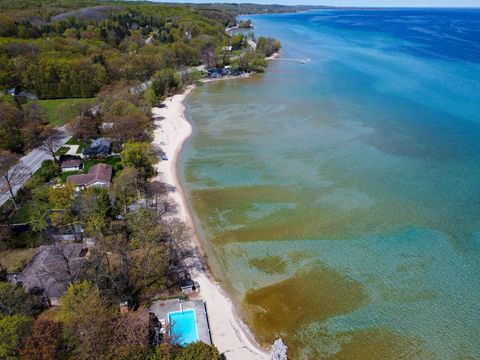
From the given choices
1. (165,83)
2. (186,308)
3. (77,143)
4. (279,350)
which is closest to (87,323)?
(186,308)

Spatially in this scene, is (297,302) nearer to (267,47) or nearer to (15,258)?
(15,258)

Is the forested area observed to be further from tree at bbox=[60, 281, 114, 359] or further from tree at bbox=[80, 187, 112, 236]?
tree at bbox=[60, 281, 114, 359]

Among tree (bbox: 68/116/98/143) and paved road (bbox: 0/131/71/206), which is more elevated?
tree (bbox: 68/116/98/143)

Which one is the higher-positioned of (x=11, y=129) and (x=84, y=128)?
(x=11, y=129)

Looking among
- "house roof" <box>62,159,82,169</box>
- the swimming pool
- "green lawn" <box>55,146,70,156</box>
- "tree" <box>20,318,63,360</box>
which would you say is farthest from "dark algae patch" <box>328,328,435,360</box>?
"green lawn" <box>55,146,70,156</box>

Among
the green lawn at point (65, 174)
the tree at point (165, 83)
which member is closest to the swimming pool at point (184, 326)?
the green lawn at point (65, 174)

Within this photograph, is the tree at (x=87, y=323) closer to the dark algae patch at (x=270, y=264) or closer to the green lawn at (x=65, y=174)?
the dark algae patch at (x=270, y=264)
